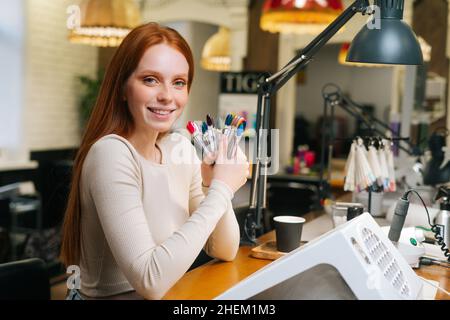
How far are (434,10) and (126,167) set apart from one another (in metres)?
5.53

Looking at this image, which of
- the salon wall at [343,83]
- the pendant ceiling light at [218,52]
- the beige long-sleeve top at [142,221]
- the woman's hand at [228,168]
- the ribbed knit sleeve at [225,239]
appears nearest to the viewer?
the beige long-sleeve top at [142,221]

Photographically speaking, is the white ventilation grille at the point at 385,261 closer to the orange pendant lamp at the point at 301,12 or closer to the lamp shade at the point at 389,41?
the lamp shade at the point at 389,41

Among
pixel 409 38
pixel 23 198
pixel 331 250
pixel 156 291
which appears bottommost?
pixel 23 198

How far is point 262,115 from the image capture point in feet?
6.42

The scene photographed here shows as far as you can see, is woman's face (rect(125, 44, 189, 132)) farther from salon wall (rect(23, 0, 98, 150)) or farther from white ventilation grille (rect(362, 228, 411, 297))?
salon wall (rect(23, 0, 98, 150))

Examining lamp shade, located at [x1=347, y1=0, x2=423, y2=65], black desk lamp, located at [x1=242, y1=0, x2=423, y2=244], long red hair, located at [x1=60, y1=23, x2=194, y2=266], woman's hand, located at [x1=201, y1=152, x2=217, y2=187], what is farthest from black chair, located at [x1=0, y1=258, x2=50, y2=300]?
lamp shade, located at [x1=347, y1=0, x2=423, y2=65]

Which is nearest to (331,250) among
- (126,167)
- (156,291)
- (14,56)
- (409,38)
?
(156,291)

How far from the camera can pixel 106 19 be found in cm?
388

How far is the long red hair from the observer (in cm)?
146

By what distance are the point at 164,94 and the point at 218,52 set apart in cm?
564

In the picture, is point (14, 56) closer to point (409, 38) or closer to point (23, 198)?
point (23, 198)

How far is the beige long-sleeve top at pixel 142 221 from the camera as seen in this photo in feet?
4.22

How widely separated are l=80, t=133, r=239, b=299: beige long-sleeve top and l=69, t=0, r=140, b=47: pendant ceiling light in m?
2.41

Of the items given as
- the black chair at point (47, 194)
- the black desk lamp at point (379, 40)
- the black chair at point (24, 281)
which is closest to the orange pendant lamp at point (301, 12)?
the black desk lamp at point (379, 40)
